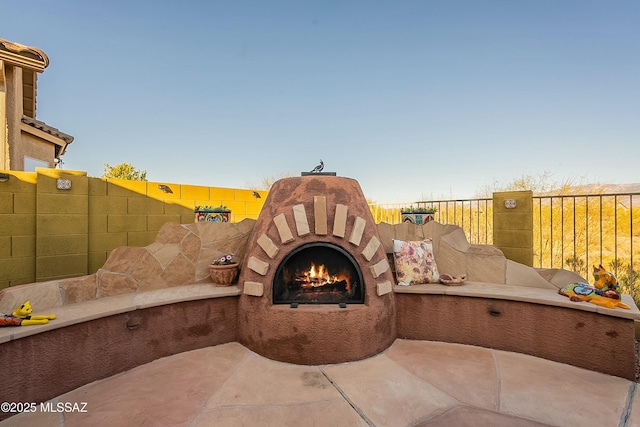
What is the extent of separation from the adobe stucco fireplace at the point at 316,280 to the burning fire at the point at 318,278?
0.04ft

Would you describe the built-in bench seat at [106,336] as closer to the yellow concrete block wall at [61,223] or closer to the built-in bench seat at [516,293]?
the yellow concrete block wall at [61,223]

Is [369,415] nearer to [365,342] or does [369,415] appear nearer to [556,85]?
[365,342]

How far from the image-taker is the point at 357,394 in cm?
231

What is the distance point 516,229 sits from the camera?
14.1 feet

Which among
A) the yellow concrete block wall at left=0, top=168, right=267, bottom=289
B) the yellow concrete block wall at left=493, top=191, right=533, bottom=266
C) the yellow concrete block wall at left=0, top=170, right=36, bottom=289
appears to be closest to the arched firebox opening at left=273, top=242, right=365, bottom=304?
the yellow concrete block wall at left=493, top=191, right=533, bottom=266

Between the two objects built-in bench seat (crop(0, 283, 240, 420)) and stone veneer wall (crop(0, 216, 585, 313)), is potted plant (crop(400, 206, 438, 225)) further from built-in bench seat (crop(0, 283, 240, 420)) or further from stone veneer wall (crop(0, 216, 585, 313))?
built-in bench seat (crop(0, 283, 240, 420))

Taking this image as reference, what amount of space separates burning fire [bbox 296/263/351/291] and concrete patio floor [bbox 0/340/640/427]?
851 mm

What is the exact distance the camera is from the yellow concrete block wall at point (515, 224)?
13.8ft

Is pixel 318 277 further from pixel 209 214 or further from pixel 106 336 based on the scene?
pixel 106 336

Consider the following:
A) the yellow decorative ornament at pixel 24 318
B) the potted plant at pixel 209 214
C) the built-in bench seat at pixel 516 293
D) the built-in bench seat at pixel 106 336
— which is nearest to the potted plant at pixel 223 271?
the built-in bench seat at pixel 106 336

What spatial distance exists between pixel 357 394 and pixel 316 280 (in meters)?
1.25

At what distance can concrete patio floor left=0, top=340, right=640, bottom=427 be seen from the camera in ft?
6.55

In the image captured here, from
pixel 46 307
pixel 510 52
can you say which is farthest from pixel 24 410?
pixel 510 52

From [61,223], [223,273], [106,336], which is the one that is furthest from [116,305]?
[61,223]
